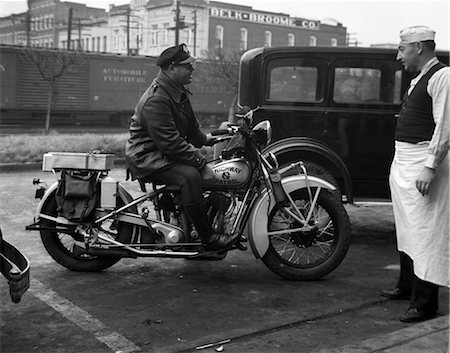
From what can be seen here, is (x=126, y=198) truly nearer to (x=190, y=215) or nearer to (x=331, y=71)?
(x=190, y=215)

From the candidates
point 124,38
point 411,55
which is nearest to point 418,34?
point 411,55

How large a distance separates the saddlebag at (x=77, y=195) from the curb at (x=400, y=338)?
2449 mm

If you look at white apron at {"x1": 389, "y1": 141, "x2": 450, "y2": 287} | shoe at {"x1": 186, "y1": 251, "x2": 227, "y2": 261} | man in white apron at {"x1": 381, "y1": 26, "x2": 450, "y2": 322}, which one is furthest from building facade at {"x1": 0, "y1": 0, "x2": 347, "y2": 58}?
white apron at {"x1": 389, "y1": 141, "x2": 450, "y2": 287}

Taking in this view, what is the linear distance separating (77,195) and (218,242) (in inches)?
49.2

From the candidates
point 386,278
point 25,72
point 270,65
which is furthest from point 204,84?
point 386,278

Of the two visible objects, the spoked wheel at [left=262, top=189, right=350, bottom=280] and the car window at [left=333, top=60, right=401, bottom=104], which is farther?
the car window at [left=333, top=60, right=401, bottom=104]

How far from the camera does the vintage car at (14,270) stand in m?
3.62

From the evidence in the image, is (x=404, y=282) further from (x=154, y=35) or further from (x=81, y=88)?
(x=154, y=35)

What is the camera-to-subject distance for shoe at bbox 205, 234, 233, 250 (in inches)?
200

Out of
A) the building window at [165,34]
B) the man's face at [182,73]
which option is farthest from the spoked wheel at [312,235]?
the building window at [165,34]

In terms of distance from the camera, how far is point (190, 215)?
4.96 metres

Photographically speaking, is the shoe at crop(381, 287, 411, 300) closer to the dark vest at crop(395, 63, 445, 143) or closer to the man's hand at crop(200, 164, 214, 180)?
the dark vest at crop(395, 63, 445, 143)

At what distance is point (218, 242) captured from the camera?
201 inches

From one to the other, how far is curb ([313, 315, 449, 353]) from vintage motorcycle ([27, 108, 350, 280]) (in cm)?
133
